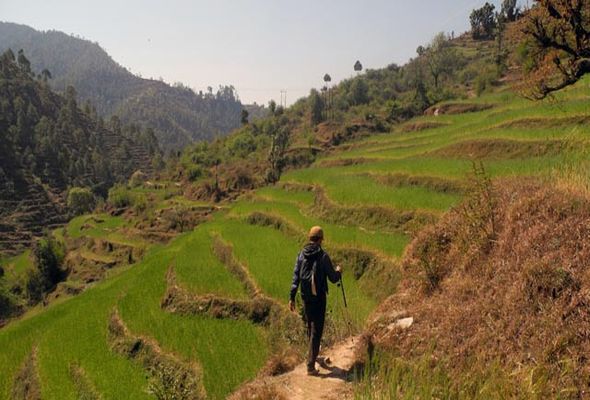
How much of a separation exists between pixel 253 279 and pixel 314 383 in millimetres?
8734

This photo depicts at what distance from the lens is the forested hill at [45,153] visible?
89312 mm

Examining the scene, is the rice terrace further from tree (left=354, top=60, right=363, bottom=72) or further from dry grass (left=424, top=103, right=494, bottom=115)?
tree (left=354, top=60, right=363, bottom=72)

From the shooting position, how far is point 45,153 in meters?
110

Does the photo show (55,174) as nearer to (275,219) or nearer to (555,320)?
(275,219)

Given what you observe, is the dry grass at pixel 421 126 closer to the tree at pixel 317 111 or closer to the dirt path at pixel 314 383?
the dirt path at pixel 314 383

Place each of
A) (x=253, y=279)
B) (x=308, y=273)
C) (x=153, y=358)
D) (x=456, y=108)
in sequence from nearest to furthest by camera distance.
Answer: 1. (x=308, y=273)
2. (x=153, y=358)
3. (x=253, y=279)
4. (x=456, y=108)

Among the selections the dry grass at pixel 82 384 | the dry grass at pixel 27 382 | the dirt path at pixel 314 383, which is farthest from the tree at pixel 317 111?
the dirt path at pixel 314 383

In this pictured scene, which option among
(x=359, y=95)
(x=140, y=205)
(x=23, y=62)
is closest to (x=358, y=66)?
(x=359, y=95)

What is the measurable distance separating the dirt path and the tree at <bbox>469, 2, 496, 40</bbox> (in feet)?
318

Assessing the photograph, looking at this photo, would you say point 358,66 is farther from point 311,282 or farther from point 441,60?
Result: point 311,282

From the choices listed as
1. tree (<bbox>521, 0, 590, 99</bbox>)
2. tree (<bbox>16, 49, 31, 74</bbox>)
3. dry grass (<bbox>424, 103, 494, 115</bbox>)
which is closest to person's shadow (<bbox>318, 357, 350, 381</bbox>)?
tree (<bbox>521, 0, 590, 99</bbox>)

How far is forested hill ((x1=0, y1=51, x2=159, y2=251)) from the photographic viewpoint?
89.3 metres

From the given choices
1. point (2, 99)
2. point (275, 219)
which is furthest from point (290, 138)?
point (2, 99)

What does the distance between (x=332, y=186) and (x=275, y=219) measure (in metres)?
3.41
